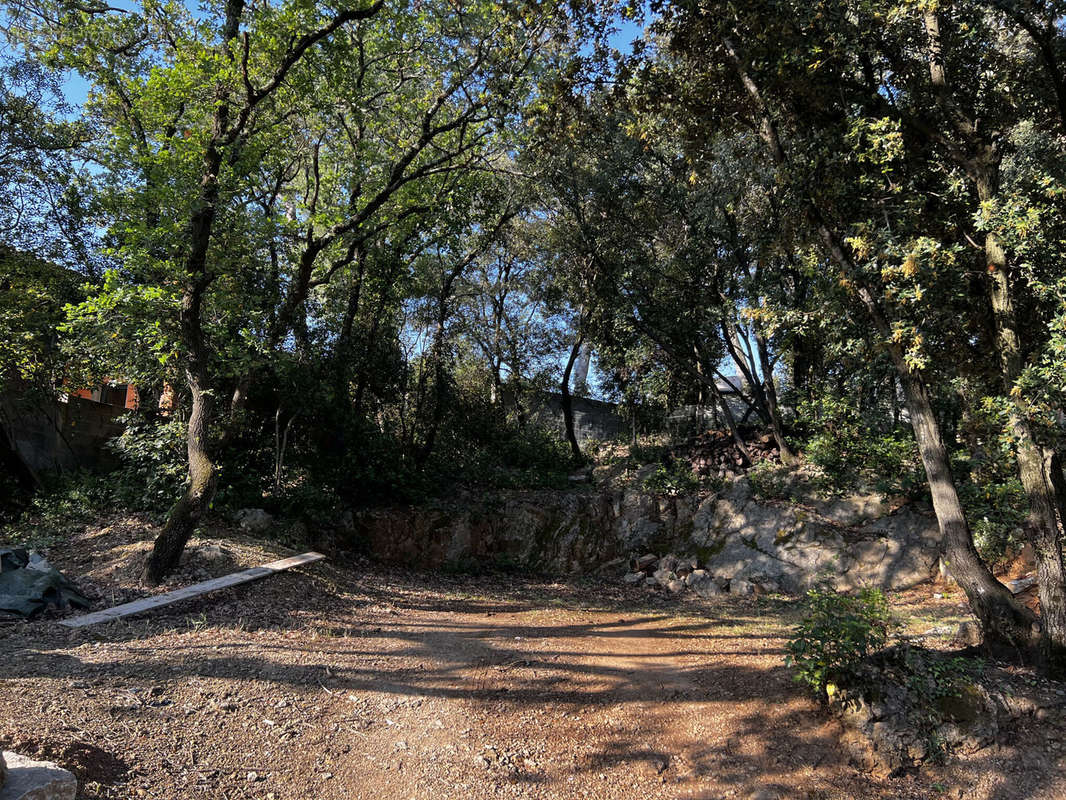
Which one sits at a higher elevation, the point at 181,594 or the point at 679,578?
the point at 181,594

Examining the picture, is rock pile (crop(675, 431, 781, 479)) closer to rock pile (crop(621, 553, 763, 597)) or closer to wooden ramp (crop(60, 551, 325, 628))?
rock pile (crop(621, 553, 763, 597))

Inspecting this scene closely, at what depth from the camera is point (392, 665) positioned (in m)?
5.43

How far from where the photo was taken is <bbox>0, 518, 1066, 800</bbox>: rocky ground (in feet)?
11.6

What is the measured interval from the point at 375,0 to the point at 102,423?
872 centimetres

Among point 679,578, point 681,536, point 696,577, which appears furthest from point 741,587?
point 681,536

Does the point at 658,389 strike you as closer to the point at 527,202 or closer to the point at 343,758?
the point at 527,202

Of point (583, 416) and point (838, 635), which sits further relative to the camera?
point (583, 416)

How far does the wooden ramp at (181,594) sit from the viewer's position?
18.0 feet

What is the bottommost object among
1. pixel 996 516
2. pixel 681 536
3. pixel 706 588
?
pixel 706 588

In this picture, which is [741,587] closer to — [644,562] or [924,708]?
[644,562]

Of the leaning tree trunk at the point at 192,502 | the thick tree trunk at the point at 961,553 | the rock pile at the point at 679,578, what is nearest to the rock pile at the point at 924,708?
the thick tree trunk at the point at 961,553

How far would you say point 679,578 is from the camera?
10062 mm

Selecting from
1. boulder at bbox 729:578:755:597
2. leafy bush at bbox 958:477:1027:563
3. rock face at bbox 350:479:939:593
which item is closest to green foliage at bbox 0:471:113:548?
rock face at bbox 350:479:939:593

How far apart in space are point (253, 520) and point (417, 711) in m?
6.12
